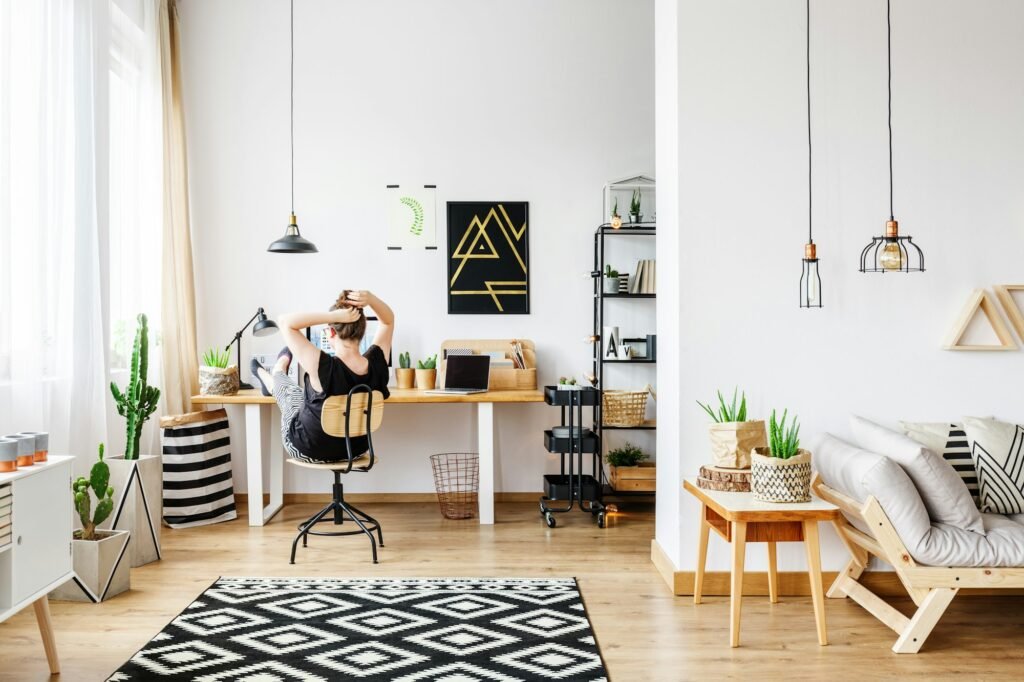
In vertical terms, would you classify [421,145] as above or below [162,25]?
below

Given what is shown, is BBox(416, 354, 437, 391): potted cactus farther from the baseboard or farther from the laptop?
the baseboard

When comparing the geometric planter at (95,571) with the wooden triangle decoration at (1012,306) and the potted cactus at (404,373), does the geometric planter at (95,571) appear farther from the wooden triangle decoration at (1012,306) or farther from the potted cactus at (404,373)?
the wooden triangle decoration at (1012,306)

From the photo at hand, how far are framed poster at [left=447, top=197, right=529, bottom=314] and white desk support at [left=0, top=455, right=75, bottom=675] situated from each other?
9.63 ft

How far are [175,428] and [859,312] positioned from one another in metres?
3.71

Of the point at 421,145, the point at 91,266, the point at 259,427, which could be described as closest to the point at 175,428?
the point at 259,427

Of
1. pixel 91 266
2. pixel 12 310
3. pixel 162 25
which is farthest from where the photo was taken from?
pixel 162 25

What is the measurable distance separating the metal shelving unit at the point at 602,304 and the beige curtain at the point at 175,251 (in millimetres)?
2576

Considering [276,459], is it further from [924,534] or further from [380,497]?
[924,534]

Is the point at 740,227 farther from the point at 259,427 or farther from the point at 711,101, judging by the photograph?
the point at 259,427

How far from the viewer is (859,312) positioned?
11.3 ft

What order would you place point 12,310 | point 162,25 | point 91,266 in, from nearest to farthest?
point 12,310
point 91,266
point 162,25

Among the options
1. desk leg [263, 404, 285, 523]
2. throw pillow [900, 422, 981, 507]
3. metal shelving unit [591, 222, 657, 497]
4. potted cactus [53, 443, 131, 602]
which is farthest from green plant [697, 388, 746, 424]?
desk leg [263, 404, 285, 523]

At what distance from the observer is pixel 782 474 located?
2879 mm

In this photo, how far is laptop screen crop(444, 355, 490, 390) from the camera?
15.9 feet
